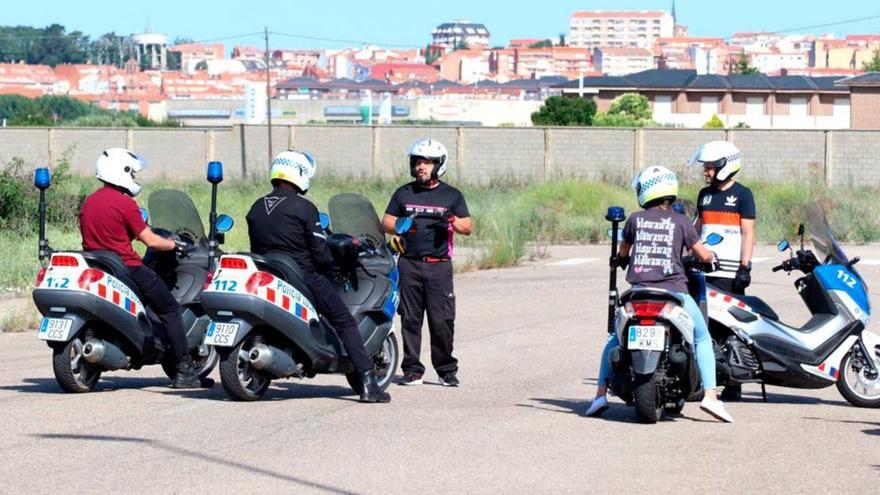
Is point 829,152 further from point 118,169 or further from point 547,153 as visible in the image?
point 118,169

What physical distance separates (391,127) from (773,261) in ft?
107

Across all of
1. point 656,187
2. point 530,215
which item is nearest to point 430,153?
point 656,187

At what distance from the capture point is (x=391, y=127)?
185 feet

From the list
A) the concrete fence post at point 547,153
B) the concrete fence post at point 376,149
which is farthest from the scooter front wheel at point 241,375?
the concrete fence post at point 376,149

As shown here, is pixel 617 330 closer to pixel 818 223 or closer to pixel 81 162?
pixel 818 223

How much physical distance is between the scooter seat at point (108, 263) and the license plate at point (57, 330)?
0.46 metres

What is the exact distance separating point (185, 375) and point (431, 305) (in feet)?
6.46

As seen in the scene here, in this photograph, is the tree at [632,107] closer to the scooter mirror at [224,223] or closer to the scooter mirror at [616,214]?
the scooter mirror at [224,223]

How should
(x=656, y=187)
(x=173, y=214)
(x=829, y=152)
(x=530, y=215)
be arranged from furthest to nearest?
(x=829, y=152) < (x=530, y=215) < (x=173, y=214) < (x=656, y=187)

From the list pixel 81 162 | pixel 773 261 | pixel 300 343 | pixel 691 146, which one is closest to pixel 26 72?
pixel 81 162

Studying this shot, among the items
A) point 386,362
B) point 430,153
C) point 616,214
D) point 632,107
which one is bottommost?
point 386,362

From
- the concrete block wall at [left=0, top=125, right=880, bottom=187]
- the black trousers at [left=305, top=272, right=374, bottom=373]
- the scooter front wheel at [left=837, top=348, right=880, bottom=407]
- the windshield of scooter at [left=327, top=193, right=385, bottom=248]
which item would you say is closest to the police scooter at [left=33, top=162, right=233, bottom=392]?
the windshield of scooter at [left=327, top=193, right=385, bottom=248]

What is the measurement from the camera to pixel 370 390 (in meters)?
11.2

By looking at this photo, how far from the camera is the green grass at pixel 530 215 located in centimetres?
2453
